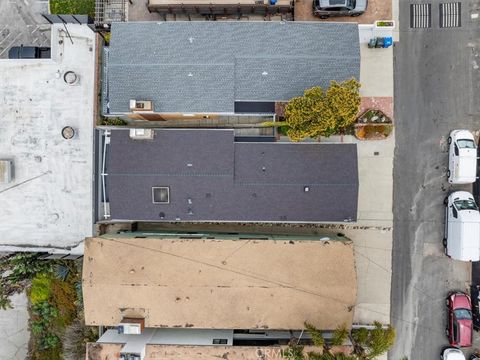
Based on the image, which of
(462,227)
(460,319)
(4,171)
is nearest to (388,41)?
(462,227)

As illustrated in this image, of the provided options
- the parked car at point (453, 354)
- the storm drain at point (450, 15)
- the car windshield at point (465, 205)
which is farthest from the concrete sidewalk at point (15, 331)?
the storm drain at point (450, 15)

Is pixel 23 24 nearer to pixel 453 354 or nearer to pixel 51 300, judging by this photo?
pixel 51 300

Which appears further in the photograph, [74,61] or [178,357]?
[74,61]

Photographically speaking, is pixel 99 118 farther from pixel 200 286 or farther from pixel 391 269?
pixel 391 269

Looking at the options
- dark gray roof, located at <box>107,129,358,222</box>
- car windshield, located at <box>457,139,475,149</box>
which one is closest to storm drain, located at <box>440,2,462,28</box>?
car windshield, located at <box>457,139,475,149</box>

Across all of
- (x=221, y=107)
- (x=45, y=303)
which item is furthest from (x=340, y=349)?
(x=45, y=303)

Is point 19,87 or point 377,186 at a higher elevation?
point 19,87
